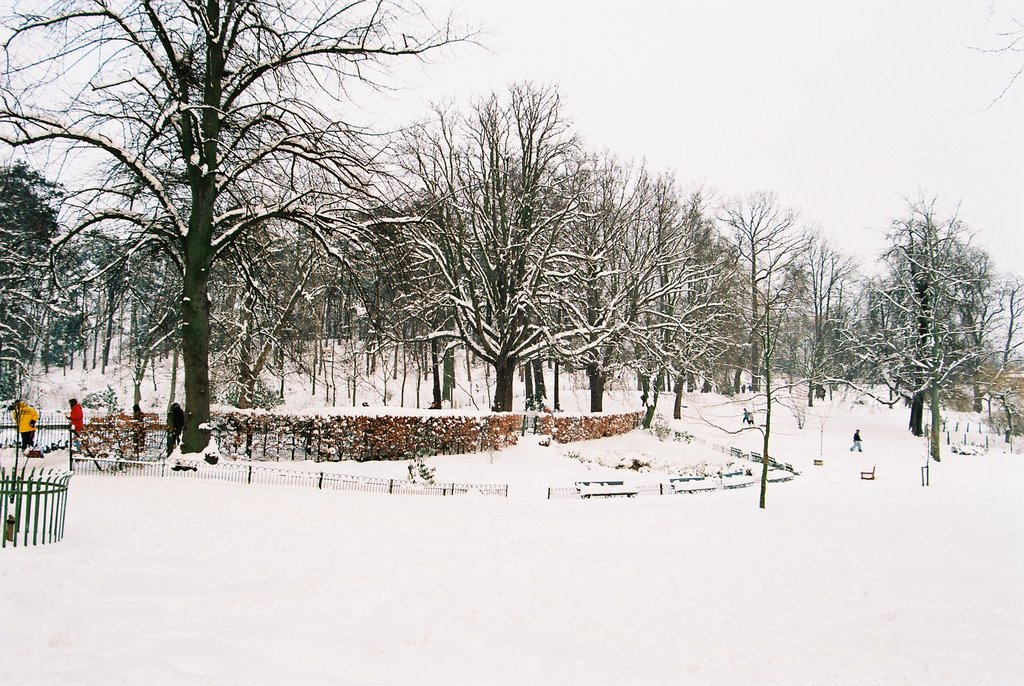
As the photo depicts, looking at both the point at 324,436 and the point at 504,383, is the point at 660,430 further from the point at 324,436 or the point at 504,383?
the point at 324,436

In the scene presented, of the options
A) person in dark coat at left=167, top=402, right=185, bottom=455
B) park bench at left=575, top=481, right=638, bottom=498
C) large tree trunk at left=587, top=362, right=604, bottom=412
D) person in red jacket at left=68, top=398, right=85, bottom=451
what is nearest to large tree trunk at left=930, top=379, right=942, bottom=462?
large tree trunk at left=587, top=362, right=604, bottom=412

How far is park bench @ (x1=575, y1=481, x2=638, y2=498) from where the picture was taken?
18328 millimetres

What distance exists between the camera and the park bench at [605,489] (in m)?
18.3

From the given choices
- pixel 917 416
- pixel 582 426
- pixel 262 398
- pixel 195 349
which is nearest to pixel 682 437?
pixel 582 426

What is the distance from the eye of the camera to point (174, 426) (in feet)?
62.4

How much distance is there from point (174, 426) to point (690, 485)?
1674 centimetres

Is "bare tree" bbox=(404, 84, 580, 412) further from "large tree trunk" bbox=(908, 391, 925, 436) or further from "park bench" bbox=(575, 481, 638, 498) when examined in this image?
"large tree trunk" bbox=(908, 391, 925, 436)

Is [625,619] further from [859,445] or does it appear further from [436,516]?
[859,445]

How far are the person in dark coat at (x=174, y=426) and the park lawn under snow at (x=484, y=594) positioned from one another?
3.80 metres

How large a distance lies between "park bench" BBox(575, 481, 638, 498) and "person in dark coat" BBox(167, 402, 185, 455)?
39.1ft

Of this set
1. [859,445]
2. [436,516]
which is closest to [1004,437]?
[859,445]

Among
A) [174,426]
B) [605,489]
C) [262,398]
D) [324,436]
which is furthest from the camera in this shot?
[262,398]

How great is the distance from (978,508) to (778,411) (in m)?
39.9

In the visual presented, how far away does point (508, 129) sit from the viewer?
30.6 m
